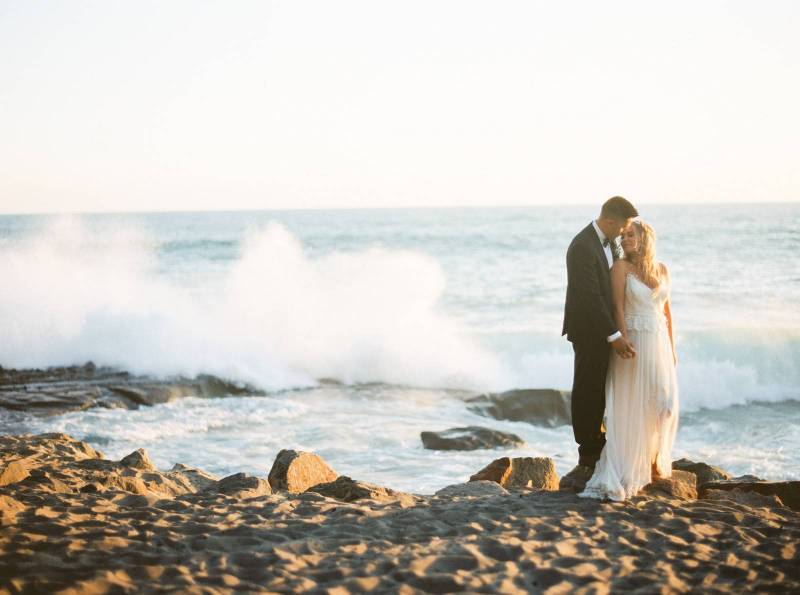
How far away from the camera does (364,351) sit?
17.1 m

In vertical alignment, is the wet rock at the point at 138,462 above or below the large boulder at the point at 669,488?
below

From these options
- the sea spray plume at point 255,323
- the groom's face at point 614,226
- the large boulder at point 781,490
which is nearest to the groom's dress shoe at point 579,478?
the large boulder at point 781,490

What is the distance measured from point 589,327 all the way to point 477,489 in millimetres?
1950

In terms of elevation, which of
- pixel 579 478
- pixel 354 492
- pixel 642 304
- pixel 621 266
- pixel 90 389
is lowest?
pixel 90 389

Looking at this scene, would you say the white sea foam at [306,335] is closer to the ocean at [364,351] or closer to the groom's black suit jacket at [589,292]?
the ocean at [364,351]

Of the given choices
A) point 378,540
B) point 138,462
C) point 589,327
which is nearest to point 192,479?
point 138,462

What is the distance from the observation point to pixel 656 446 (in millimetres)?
6016

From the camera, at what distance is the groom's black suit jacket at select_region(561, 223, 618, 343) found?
5832mm

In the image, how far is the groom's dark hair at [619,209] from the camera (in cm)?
589

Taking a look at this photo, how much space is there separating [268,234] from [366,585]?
20711mm

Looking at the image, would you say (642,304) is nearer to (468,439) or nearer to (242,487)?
(242,487)

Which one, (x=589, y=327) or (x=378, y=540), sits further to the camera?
(x=589, y=327)

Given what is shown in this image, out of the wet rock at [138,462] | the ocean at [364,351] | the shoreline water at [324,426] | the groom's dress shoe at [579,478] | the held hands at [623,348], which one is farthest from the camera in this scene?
the ocean at [364,351]

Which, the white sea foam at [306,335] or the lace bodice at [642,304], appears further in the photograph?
the white sea foam at [306,335]
